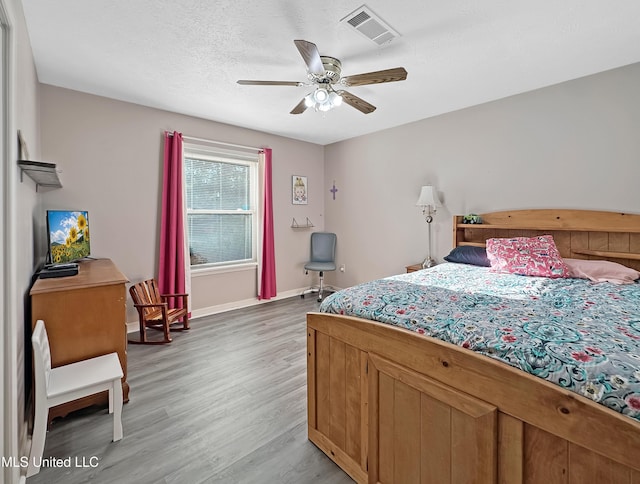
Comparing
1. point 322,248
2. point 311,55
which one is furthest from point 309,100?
point 322,248

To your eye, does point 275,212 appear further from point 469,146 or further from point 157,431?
point 157,431

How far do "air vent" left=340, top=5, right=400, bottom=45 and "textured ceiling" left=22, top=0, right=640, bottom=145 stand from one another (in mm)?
36

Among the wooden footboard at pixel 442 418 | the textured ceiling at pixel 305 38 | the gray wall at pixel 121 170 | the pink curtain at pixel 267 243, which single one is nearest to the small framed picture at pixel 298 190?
the pink curtain at pixel 267 243

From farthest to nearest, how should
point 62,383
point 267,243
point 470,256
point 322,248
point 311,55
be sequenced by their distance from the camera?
point 322,248 → point 267,243 → point 470,256 → point 311,55 → point 62,383

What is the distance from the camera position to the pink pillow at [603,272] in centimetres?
228

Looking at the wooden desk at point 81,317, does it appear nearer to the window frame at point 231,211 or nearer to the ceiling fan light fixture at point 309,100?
the window frame at point 231,211

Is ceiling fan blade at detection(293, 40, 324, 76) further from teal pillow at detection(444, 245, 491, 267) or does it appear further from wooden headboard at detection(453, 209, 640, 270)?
wooden headboard at detection(453, 209, 640, 270)

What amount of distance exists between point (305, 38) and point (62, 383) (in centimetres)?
261

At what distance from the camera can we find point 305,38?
216 cm

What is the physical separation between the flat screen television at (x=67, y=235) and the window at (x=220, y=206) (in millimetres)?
1136

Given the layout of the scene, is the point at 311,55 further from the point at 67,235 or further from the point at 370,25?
the point at 67,235

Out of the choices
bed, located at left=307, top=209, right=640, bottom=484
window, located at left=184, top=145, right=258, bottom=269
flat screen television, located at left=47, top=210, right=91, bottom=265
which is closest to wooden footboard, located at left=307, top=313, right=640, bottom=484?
bed, located at left=307, top=209, right=640, bottom=484

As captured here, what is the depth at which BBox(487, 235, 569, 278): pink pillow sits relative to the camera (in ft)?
8.14

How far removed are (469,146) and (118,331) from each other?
12.6ft
